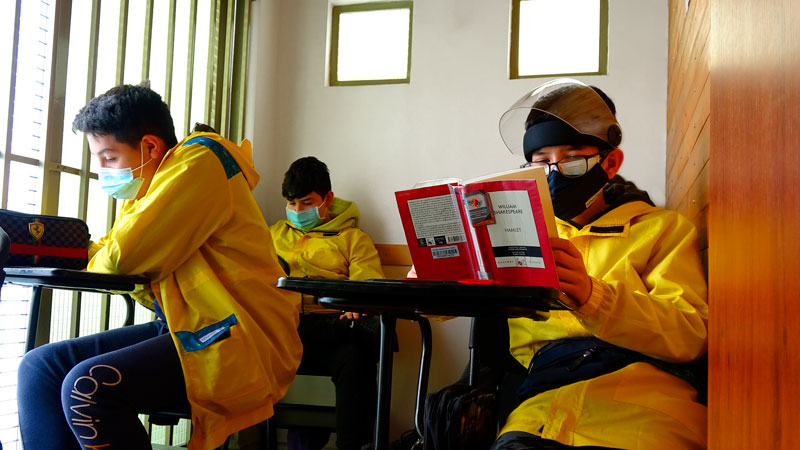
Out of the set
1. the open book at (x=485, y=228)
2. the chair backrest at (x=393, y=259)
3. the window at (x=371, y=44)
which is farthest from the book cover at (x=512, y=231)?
the window at (x=371, y=44)

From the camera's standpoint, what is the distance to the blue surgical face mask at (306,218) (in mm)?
3314

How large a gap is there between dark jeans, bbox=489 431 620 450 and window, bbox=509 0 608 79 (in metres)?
2.48

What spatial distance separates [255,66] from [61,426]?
2409 millimetres

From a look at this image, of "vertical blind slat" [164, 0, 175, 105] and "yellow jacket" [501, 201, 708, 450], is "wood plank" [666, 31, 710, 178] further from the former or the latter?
"vertical blind slat" [164, 0, 175, 105]

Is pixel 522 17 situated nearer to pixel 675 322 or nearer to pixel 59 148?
pixel 59 148

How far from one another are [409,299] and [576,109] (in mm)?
716

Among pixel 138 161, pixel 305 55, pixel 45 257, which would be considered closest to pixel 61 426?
pixel 45 257

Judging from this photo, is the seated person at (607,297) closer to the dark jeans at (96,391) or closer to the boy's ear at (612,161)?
the boy's ear at (612,161)

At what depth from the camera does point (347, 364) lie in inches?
Answer: 104

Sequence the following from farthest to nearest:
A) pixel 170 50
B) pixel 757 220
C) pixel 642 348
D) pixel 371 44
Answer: pixel 371 44 < pixel 170 50 < pixel 642 348 < pixel 757 220

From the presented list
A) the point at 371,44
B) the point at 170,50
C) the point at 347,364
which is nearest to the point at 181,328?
the point at 347,364

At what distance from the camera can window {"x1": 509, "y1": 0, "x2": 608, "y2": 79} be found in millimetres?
3361

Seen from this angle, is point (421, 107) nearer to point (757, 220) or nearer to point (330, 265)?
point (330, 265)

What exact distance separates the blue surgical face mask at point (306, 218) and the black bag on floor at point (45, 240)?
4.68 ft
